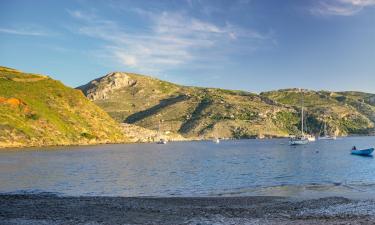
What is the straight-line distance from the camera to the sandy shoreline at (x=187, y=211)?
110ft

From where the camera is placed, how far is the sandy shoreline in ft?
110

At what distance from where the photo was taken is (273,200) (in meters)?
48.2

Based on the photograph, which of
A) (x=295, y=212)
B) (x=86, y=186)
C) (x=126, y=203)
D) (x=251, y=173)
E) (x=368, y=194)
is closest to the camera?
(x=295, y=212)

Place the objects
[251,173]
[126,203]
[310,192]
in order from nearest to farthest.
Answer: [126,203]
[310,192]
[251,173]

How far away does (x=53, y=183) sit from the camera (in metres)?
70.6

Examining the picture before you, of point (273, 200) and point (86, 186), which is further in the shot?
point (86, 186)

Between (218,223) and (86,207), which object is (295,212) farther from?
(86,207)

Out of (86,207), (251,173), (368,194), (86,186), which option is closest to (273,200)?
(368,194)

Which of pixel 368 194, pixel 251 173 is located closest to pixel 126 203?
pixel 368 194

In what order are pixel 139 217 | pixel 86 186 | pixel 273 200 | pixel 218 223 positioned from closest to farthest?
1. pixel 218 223
2. pixel 139 217
3. pixel 273 200
4. pixel 86 186

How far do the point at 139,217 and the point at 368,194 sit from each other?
101 feet

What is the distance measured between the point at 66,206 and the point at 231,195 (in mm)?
21429

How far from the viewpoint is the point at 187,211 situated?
3916 cm

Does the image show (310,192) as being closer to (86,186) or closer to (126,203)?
(126,203)
